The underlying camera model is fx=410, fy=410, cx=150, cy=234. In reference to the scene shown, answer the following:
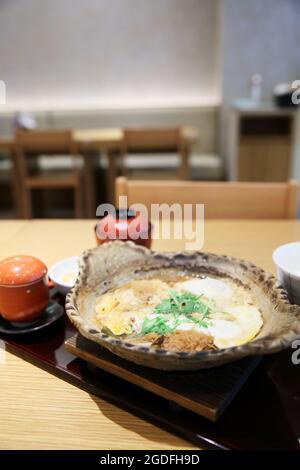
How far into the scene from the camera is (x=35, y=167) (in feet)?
10.4

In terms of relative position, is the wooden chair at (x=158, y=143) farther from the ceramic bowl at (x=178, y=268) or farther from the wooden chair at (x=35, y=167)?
the ceramic bowl at (x=178, y=268)

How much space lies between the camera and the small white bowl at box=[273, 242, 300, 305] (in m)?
0.63

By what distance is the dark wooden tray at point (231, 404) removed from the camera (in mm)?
457

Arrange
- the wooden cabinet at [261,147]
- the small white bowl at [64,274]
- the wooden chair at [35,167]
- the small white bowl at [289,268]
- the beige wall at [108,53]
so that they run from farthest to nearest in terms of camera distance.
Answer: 1. the beige wall at [108,53]
2. the wooden cabinet at [261,147]
3. the wooden chair at [35,167]
4. the small white bowl at [64,274]
5. the small white bowl at [289,268]


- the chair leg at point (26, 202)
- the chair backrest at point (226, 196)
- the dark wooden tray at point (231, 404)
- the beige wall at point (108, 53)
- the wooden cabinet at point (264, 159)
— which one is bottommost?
the chair leg at point (26, 202)

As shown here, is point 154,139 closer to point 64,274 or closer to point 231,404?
point 64,274

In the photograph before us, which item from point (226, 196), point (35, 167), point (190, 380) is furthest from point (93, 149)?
point (190, 380)

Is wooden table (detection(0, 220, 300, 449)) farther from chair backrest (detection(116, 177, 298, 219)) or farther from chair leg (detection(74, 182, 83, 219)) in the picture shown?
chair leg (detection(74, 182, 83, 219))

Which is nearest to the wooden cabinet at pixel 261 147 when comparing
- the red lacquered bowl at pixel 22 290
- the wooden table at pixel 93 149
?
the wooden table at pixel 93 149

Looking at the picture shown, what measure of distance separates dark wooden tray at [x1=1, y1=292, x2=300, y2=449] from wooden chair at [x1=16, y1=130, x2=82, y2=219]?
2.33m

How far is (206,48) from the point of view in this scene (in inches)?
151

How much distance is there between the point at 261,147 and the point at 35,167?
176cm

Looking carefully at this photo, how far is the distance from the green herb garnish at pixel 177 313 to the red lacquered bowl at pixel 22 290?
207mm

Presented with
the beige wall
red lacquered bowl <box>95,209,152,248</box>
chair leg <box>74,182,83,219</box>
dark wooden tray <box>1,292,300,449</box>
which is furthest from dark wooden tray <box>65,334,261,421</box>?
the beige wall
